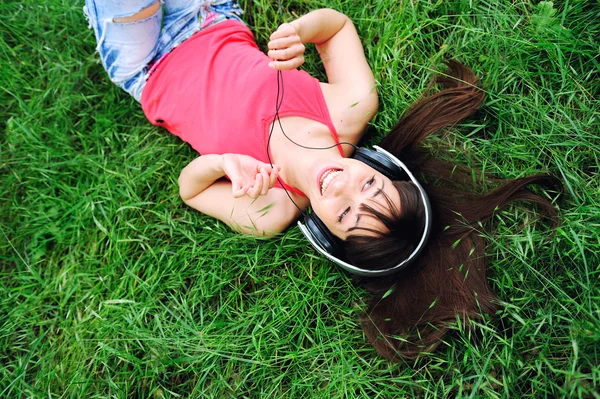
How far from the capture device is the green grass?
7.90 ft

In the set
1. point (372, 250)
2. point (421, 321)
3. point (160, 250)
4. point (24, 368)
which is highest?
point (372, 250)

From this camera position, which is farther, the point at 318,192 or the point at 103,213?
the point at 103,213

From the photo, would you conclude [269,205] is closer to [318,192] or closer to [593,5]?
[318,192]

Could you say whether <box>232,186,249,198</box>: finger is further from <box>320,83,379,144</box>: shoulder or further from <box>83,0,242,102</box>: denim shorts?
<box>83,0,242,102</box>: denim shorts

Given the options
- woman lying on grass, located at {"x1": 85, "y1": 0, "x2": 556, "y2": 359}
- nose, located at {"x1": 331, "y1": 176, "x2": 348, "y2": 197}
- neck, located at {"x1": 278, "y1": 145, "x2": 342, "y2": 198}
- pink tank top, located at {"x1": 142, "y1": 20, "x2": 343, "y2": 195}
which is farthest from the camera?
pink tank top, located at {"x1": 142, "y1": 20, "x2": 343, "y2": 195}

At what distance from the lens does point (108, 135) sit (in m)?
3.21

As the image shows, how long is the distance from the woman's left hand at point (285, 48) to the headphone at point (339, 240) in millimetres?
599

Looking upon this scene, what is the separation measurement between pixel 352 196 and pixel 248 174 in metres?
0.61

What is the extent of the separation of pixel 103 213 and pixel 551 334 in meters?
2.68

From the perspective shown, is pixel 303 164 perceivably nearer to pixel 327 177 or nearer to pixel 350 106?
pixel 327 177

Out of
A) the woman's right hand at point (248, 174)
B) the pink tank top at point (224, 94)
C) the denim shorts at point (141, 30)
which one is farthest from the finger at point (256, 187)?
the denim shorts at point (141, 30)

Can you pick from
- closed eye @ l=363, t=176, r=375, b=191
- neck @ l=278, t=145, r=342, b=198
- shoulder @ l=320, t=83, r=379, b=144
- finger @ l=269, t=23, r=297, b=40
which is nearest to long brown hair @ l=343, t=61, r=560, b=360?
closed eye @ l=363, t=176, r=375, b=191

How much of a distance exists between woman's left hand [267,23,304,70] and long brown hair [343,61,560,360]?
2.46 feet

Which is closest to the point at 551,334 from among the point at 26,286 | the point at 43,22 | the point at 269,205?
the point at 269,205
